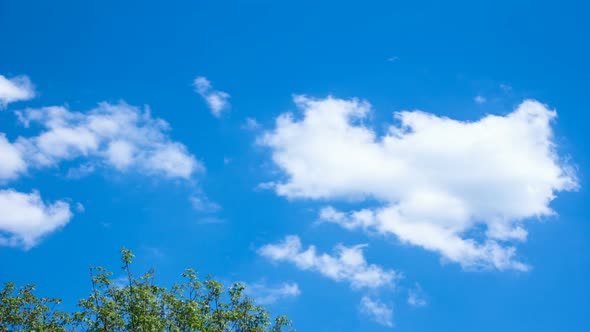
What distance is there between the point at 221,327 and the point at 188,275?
4943 mm

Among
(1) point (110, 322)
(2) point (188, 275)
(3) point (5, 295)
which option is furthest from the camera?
(2) point (188, 275)

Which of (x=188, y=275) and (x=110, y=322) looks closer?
(x=110, y=322)

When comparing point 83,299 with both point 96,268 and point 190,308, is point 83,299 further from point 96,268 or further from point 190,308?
point 190,308

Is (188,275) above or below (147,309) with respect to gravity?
above

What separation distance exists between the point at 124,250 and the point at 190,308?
6.90 m

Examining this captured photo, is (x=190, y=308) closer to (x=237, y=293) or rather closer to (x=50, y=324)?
(x=237, y=293)

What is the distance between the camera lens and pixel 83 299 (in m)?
37.8

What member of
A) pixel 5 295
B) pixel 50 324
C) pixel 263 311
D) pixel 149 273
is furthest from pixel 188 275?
pixel 5 295

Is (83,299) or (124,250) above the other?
(124,250)

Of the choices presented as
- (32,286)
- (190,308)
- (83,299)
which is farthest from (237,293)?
(32,286)

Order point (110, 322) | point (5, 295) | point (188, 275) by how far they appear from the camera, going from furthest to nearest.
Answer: point (188, 275)
point (5, 295)
point (110, 322)

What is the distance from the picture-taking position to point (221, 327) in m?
39.9

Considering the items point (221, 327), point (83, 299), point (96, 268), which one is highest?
point (96, 268)

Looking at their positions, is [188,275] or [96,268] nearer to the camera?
[96,268]
